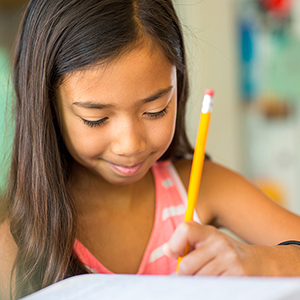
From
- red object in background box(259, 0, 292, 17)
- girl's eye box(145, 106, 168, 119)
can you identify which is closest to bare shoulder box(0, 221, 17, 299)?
girl's eye box(145, 106, 168, 119)

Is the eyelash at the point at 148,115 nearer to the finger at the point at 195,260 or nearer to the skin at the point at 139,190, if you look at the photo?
the skin at the point at 139,190

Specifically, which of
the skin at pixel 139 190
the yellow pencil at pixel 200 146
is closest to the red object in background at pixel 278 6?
the skin at pixel 139 190

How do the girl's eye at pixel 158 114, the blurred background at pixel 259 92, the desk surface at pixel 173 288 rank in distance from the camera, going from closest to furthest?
the desk surface at pixel 173 288 < the girl's eye at pixel 158 114 < the blurred background at pixel 259 92

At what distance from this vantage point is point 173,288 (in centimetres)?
33

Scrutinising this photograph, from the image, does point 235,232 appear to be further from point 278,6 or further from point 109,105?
point 278,6

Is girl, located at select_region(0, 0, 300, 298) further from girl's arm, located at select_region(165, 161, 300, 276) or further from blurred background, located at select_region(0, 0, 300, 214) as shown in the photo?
blurred background, located at select_region(0, 0, 300, 214)

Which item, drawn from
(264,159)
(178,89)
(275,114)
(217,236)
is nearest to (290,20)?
(275,114)

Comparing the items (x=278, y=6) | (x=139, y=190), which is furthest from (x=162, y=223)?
(x=278, y=6)

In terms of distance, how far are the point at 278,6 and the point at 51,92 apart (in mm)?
1523

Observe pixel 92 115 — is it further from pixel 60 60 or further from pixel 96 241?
pixel 96 241

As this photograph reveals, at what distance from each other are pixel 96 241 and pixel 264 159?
137 cm

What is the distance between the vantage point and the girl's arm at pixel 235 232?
39 cm

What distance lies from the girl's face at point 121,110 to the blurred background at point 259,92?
3.70ft

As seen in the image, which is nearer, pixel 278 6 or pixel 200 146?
pixel 200 146
